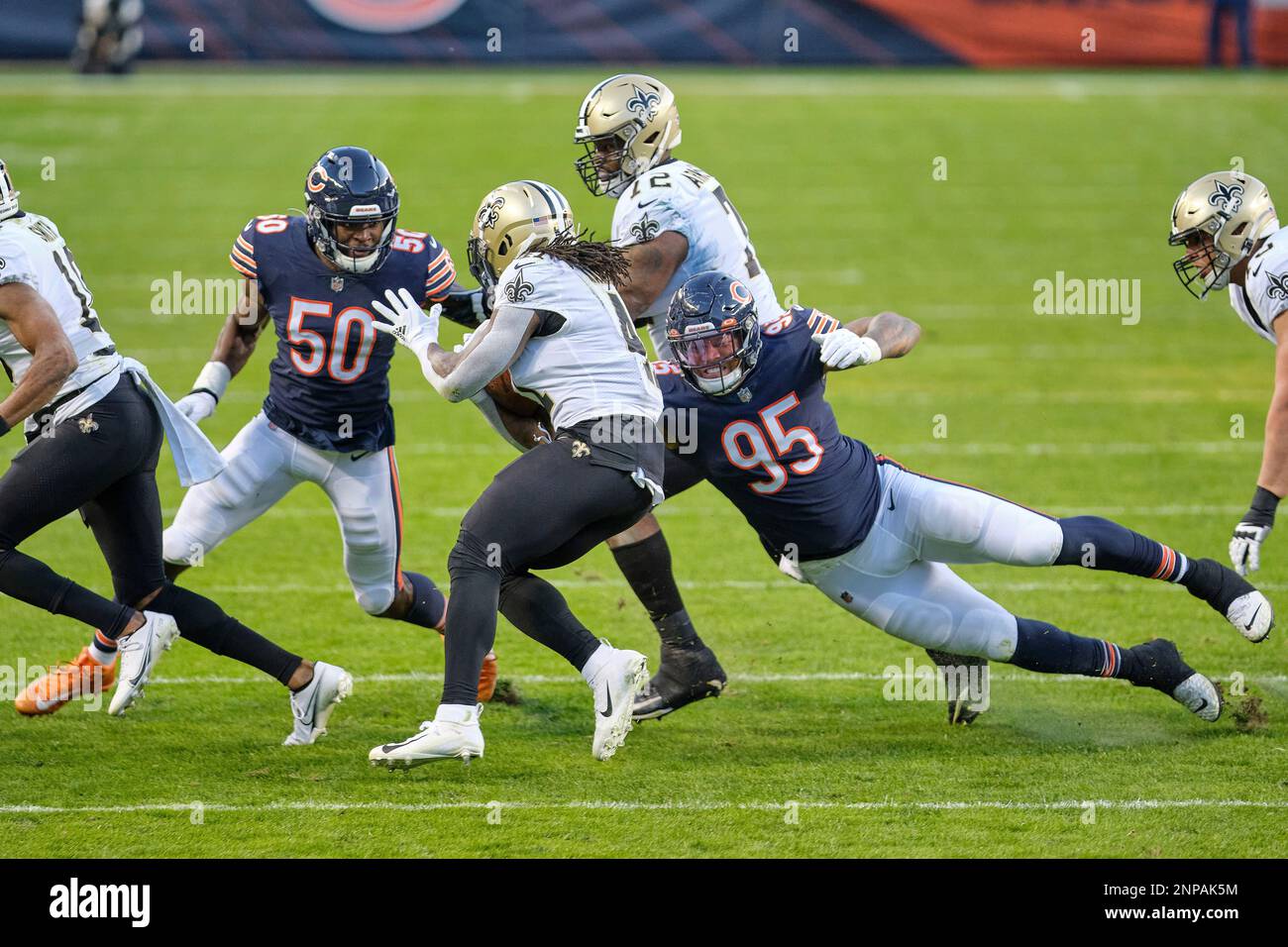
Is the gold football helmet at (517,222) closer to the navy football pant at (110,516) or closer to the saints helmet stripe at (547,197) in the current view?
the saints helmet stripe at (547,197)

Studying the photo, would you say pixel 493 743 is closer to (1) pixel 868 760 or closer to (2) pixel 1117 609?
(1) pixel 868 760

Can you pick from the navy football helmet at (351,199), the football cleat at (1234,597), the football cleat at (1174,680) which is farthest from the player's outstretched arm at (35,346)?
the football cleat at (1234,597)

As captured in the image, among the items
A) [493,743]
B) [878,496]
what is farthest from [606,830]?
[878,496]

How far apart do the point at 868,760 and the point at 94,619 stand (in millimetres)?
2335

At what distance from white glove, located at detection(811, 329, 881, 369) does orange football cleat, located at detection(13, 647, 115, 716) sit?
8.37ft

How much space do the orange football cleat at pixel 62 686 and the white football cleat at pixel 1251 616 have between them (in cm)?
355

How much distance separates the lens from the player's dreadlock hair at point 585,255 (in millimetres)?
4691

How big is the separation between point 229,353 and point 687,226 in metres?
1.58

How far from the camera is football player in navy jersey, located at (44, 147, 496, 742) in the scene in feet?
17.5

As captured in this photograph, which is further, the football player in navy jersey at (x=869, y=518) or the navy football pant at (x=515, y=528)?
the football player in navy jersey at (x=869, y=518)

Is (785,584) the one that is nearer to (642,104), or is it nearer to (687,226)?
(687,226)

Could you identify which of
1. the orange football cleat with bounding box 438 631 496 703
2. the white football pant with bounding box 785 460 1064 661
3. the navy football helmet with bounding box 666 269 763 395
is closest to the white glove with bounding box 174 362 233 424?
the orange football cleat with bounding box 438 631 496 703

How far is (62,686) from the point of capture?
208 inches

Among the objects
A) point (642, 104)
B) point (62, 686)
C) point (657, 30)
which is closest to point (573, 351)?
point (642, 104)
